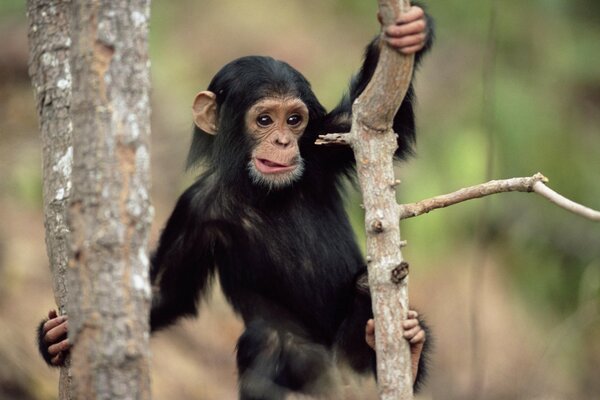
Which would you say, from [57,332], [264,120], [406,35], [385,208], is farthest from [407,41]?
[57,332]

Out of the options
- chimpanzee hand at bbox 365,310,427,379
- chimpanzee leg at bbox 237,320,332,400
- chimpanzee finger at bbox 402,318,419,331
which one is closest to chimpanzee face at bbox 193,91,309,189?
chimpanzee leg at bbox 237,320,332,400

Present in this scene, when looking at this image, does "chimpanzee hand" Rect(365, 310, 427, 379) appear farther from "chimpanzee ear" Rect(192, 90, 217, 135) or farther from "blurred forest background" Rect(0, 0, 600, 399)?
"blurred forest background" Rect(0, 0, 600, 399)

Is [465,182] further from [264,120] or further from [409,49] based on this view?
[409,49]

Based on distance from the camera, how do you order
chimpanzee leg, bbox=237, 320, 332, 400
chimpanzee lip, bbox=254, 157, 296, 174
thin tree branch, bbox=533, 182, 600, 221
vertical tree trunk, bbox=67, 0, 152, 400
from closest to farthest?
vertical tree trunk, bbox=67, 0, 152, 400, thin tree branch, bbox=533, 182, 600, 221, chimpanzee lip, bbox=254, 157, 296, 174, chimpanzee leg, bbox=237, 320, 332, 400

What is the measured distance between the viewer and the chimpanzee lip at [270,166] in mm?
5805

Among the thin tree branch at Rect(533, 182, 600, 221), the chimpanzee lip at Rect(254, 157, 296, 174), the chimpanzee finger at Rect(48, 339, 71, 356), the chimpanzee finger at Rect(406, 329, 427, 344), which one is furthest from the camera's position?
the chimpanzee lip at Rect(254, 157, 296, 174)

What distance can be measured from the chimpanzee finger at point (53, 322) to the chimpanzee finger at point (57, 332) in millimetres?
21

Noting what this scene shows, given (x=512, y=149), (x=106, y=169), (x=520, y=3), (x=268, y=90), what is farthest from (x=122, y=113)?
(x=520, y=3)

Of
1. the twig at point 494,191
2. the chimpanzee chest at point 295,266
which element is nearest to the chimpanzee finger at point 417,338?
the twig at point 494,191

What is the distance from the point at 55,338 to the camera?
5453mm

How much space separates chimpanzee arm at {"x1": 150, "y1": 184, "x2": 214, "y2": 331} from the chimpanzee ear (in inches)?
16.4

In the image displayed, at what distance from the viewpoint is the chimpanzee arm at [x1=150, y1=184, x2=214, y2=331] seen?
20.2ft

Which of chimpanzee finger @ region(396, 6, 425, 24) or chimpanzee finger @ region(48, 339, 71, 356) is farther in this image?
chimpanzee finger @ region(48, 339, 71, 356)

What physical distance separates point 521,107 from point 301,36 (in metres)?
3.67
